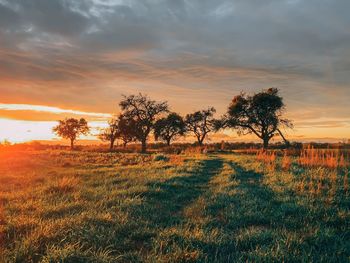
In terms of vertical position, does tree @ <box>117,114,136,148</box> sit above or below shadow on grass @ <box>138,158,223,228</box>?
above

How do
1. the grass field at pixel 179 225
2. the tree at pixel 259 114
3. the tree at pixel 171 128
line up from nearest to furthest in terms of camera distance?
the grass field at pixel 179 225 < the tree at pixel 259 114 < the tree at pixel 171 128

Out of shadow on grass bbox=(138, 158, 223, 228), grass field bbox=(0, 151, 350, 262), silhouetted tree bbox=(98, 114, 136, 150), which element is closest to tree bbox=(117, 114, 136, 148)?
silhouetted tree bbox=(98, 114, 136, 150)

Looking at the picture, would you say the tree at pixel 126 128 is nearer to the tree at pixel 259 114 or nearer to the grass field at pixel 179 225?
the tree at pixel 259 114

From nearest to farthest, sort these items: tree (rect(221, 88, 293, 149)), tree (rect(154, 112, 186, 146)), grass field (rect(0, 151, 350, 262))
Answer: grass field (rect(0, 151, 350, 262)), tree (rect(221, 88, 293, 149)), tree (rect(154, 112, 186, 146))

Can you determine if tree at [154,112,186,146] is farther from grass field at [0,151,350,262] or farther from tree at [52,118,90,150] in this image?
grass field at [0,151,350,262]

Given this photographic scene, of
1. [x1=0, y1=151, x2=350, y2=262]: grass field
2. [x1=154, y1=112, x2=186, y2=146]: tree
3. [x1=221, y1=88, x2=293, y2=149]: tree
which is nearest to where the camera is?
[x1=0, y1=151, x2=350, y2=262]: grass field

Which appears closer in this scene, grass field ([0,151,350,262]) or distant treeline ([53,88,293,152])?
grass field ([0,151,350,262])

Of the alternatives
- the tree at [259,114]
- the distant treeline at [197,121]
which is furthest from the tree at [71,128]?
the tree at [259,114]

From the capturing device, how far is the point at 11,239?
6.04m

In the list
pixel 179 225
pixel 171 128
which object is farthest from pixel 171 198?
pixel 171 128

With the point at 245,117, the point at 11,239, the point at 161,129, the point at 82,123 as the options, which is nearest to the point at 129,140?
the point at 161,129

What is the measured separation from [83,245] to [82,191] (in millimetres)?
5900

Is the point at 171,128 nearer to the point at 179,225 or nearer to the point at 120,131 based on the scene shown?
the point at 120,131

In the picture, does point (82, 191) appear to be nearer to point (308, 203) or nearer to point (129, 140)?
point (308, 203)
